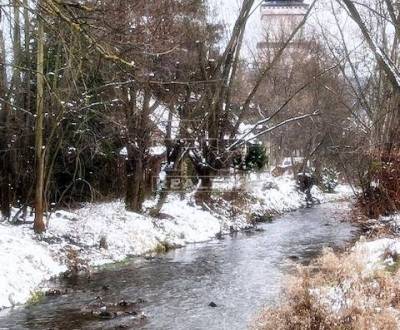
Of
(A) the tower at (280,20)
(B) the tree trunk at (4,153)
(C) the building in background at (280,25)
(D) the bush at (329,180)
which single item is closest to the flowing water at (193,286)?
(B) the tree trunk at (4,153)

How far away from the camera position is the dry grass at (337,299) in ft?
20.7

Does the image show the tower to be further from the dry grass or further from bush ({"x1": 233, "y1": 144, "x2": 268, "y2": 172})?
the dry grass

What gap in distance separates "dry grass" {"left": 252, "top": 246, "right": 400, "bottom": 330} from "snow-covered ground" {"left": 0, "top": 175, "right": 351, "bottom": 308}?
6.10m

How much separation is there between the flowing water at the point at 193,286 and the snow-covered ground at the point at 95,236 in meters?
0.61

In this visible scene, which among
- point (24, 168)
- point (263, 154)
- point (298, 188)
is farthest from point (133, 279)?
point (298, 188)

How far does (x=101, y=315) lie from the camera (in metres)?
9.76

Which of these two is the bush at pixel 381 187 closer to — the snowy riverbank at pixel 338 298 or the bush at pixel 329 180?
the snowy riverbank at pixel 338 298

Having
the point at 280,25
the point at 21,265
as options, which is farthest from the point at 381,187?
the point at 280,25

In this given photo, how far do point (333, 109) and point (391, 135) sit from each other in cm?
1747

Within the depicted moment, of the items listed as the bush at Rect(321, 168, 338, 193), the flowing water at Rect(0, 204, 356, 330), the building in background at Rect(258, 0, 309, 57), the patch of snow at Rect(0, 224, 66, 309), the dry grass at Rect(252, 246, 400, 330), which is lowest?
the flowing water at Rect(0, 204, 356, 330)

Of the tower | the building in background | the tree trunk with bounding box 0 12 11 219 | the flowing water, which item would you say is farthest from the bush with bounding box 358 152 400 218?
the building in background

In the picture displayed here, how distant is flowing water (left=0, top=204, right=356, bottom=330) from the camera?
9.38m

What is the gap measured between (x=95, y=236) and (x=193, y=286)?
4.89 metres

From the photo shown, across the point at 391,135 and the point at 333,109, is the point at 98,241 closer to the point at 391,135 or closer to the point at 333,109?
the point at 391,135
